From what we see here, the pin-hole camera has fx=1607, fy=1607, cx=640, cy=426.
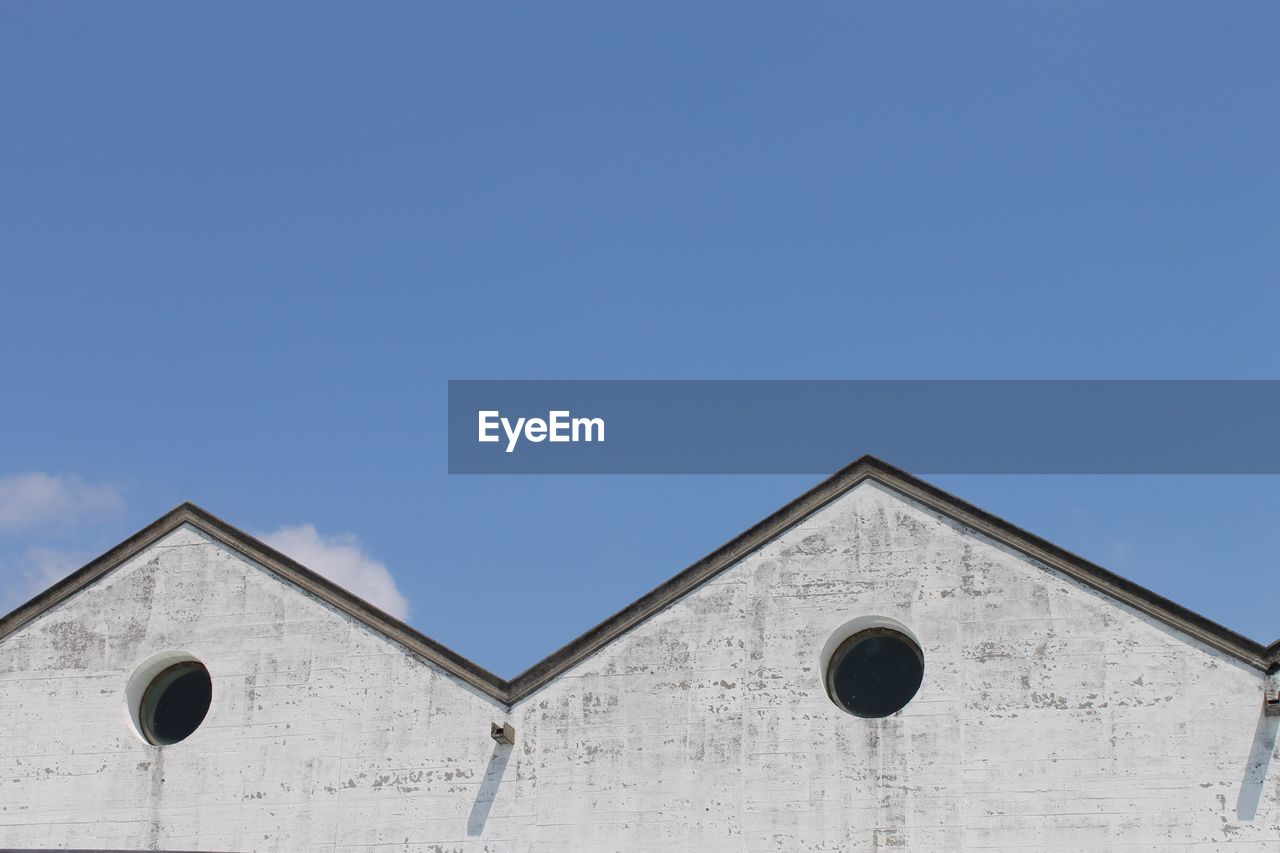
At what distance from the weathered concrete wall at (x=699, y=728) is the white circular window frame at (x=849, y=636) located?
9 centimetres

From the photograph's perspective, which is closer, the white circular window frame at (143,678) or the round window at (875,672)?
the round window at (875,672)

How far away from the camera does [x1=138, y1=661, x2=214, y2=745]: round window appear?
2325 centimetres

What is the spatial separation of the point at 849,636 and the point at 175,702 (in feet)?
32.6

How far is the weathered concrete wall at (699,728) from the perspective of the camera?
779 inches

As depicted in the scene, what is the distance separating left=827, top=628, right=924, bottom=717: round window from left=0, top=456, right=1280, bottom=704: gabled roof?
183 centimetres

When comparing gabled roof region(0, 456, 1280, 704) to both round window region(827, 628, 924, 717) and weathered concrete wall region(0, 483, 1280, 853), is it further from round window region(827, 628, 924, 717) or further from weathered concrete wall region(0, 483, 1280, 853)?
round window region(827, 628, 924, 717)

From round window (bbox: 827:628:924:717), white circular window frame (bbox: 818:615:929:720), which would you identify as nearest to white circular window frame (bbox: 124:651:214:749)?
white circular window frame (bbox: 818:615:929:720)

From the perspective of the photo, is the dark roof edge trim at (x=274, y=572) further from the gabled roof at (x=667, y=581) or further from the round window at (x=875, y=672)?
the round window at (x=875, y=672)

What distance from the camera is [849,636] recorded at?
21.6 m

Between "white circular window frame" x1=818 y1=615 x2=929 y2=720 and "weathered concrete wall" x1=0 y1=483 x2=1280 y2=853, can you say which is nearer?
"weathered concrete wall" x1=0 y1=483 x2=1280 y2=853

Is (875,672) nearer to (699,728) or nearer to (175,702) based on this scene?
(699,728)

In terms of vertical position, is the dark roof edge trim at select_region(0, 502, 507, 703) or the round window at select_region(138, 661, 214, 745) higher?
the dark roof edge trim at select_region(0, 502, 507, 703)

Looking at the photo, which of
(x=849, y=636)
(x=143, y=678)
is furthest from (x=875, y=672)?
(x=143, y=678)

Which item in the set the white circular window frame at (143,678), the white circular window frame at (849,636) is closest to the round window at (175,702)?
the white circular window frame at (143,678)
